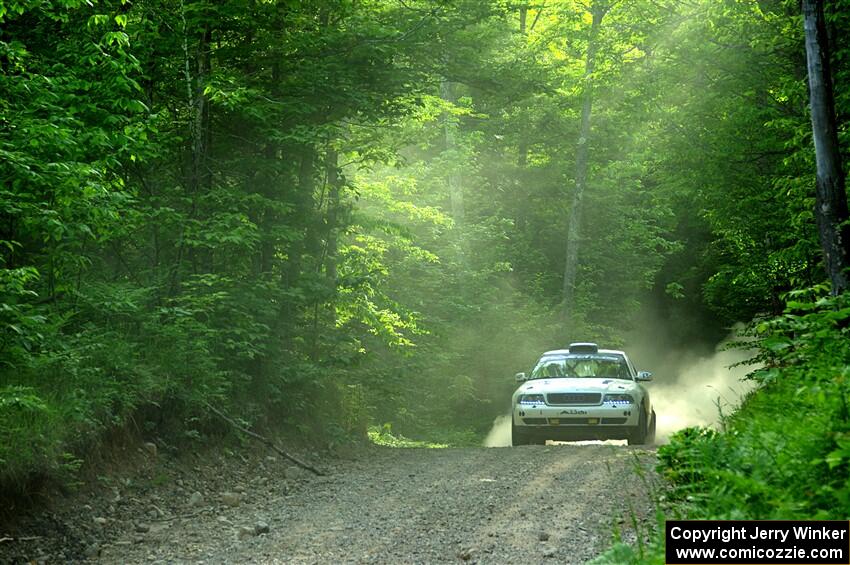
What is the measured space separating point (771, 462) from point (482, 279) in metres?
22.2

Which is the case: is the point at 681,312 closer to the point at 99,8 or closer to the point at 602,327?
the point at 602,327

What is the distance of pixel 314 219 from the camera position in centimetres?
1630

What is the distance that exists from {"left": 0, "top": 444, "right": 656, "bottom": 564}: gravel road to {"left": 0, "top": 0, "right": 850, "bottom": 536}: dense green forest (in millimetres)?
775

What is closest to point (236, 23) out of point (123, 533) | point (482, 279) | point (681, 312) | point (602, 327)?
point (123, 533)

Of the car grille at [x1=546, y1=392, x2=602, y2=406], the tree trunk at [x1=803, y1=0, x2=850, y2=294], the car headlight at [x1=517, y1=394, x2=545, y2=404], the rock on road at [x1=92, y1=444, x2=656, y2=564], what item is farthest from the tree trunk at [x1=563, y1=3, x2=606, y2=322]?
the tree trunk at [x1=803, y1=0, x2=850, y2=294]

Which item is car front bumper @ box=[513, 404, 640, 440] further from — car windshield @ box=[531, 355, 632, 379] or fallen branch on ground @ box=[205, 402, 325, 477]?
fallen branch on ground @ box=[205, 402, 325, 477]

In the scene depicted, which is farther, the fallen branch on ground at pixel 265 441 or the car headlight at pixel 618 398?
the car headlight at pixel 618 398

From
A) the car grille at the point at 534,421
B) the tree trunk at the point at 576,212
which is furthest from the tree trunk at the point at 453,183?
the car grille at the point at 534,421

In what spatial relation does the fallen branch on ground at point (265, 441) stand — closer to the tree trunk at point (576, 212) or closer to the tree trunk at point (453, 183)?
the tree trunk at point (453, 183)

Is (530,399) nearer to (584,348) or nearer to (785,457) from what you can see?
(584,348)

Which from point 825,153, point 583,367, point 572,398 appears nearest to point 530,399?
point 572,398

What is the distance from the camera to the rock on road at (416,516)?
24.5 feet

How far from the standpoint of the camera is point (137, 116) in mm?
10906

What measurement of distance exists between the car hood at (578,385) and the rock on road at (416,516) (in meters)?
2.20
